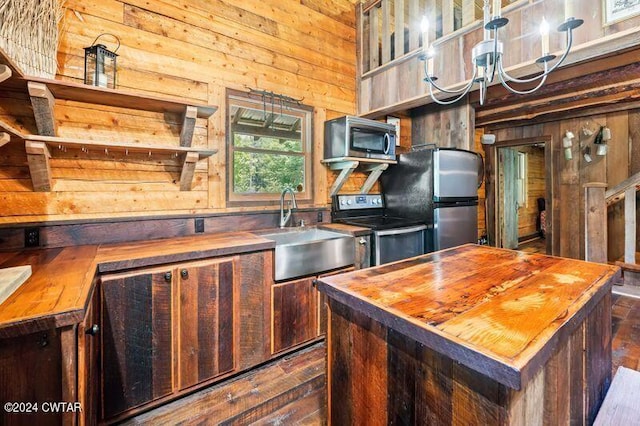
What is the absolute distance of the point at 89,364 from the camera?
4.05 ft

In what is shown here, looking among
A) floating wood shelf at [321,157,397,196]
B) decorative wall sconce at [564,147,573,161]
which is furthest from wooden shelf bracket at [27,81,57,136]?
decorative wall sconce at [564,147,573,161]

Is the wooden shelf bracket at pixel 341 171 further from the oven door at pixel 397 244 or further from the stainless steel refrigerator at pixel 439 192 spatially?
the oven door at pixel 397 244

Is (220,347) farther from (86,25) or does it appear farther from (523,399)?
(86,25)

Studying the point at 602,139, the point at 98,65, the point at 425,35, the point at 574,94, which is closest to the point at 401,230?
the point at 425,35

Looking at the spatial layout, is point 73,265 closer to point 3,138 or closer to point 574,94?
point 3,138

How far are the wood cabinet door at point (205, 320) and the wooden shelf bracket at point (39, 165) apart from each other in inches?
40.2

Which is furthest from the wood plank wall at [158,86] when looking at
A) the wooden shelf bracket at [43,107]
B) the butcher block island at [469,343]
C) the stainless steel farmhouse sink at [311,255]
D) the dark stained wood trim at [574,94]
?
the dark stained wood trim at [574,94]

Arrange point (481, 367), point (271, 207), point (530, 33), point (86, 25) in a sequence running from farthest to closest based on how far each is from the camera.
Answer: point (271, 207) < point (530, 33) < point (86, 25) < point (481, 367)

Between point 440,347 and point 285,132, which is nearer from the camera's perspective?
point 440,347

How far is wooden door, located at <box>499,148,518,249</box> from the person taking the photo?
5.31 m

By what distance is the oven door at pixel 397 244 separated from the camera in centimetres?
254

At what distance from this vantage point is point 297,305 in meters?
2.12

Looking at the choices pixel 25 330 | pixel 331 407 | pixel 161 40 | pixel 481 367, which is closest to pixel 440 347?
pixel 481 367

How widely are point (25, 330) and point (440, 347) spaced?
1.19m
